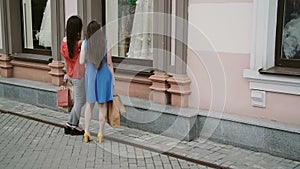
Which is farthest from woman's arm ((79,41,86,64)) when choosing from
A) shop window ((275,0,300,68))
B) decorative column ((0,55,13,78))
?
decorative column ((0,55,13,78))

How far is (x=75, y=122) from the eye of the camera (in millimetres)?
5879

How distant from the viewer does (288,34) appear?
5.04 metres

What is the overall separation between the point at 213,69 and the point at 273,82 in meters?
0.87

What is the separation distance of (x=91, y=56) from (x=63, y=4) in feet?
8.10

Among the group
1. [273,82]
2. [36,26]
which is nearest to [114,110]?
[273,82]

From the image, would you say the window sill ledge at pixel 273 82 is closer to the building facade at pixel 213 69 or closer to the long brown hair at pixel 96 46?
the building facade at pixel 213 69

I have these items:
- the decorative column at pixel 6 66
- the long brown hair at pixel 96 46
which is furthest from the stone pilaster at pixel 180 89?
the decorative column at pixel 6 66

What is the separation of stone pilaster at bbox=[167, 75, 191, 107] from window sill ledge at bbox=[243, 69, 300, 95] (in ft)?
3.00

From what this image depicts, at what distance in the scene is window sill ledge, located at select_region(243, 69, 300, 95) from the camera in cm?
471

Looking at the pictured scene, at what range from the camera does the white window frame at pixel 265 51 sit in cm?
483

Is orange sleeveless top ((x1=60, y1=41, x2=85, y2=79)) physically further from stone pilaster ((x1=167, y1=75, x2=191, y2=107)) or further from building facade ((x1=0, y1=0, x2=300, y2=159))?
stone pilaster ((x1=167, y1=75, x2=191, y2=107))

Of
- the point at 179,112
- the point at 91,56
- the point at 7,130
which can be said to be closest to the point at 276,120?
the point at 179,112

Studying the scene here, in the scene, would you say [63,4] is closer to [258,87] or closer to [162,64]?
[162,64]

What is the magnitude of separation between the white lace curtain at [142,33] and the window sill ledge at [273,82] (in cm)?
199
